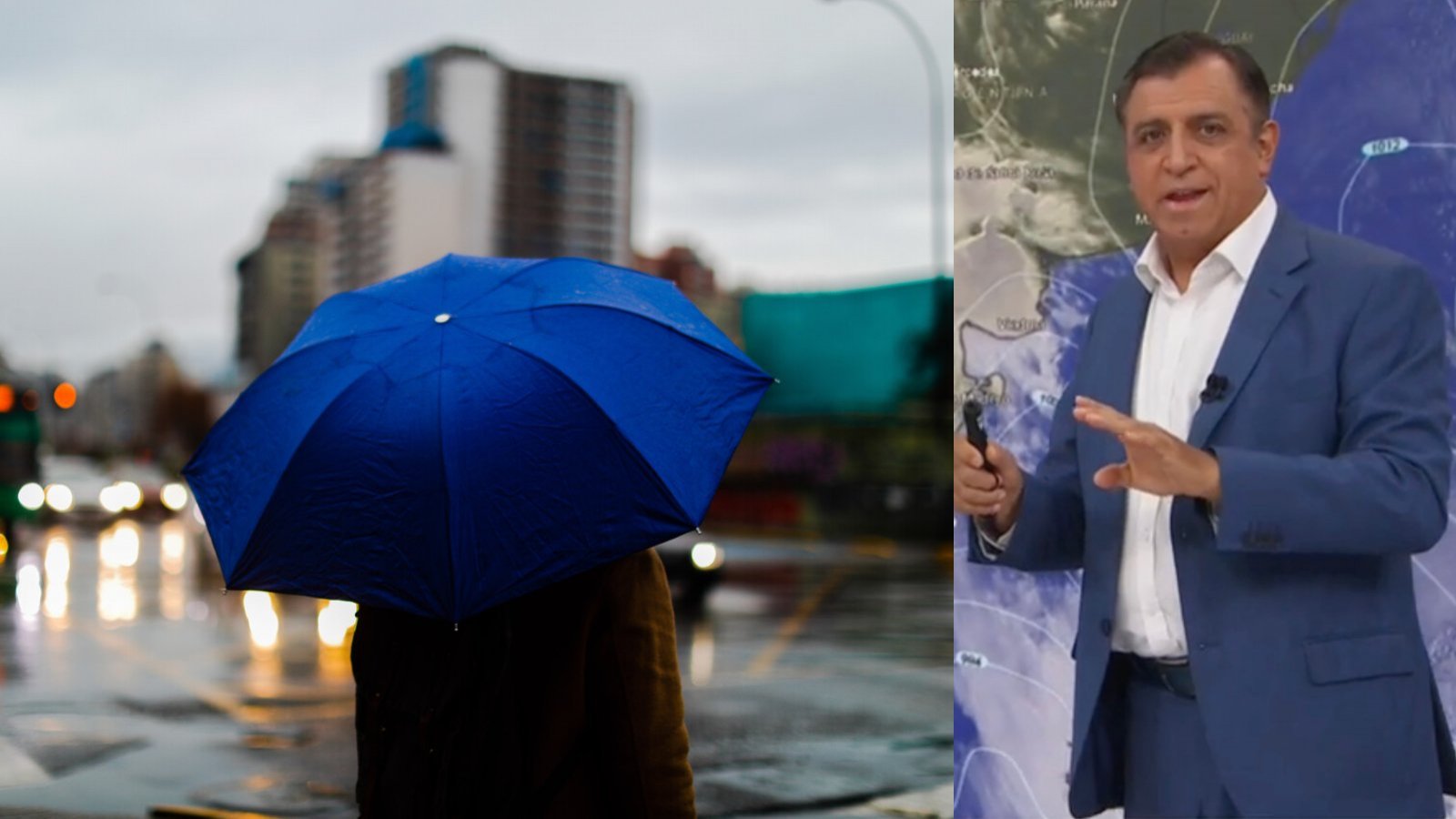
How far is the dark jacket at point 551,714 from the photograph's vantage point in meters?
2.96

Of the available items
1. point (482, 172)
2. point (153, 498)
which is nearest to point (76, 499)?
point (153, 498)

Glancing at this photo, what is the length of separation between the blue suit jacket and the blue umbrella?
106 centimetres

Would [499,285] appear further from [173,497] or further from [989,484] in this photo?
[173,497]

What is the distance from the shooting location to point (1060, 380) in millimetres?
3820

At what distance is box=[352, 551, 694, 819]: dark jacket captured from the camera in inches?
117

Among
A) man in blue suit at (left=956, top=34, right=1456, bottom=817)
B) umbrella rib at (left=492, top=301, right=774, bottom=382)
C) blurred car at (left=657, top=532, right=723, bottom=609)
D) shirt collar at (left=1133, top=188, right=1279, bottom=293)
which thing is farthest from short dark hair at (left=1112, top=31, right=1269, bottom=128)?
blurred car at (left=657, top=532, right=723, bottom=609)

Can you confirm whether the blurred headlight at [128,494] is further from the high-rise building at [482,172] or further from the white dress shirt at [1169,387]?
the high-rise building at [482,172]

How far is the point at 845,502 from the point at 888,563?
31.9 feet

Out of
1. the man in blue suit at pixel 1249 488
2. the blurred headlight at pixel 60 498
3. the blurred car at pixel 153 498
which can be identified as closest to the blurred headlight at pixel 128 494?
the blurred car at pixel 153 498

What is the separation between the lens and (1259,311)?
11.6 feet

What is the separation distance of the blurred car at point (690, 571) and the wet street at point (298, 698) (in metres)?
0.30

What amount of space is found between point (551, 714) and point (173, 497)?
43561 millimetres

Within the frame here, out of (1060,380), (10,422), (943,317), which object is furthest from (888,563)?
(1060,380)

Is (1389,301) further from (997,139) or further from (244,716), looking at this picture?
(244,716)
